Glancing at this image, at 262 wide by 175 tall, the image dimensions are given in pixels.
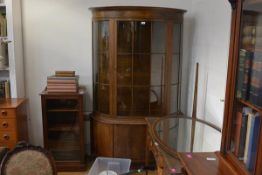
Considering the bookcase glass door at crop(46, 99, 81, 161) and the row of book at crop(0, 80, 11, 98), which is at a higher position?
the row of book at crop(0, 80, 11, 98)

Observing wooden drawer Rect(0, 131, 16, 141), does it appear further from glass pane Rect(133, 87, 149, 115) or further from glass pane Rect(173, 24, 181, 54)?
glass pane Rect(173, 24, 181, 54)

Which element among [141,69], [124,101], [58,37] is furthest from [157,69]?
[58,37]

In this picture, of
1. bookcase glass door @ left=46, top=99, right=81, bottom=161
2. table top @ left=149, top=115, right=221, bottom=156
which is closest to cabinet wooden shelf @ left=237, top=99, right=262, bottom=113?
table top @ left=149, top=115, right=221, bottom=156

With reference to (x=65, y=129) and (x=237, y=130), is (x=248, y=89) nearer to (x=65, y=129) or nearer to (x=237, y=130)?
(x=237, y=130)

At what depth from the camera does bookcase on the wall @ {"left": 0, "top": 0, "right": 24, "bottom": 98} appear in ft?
9.32

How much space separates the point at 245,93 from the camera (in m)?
1.15

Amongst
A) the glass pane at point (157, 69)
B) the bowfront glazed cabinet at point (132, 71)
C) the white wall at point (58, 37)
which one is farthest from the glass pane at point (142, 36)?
the white wall at point (58, 37)

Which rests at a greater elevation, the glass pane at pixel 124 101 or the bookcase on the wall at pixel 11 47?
the bookcase on the wall at pixel 11 47

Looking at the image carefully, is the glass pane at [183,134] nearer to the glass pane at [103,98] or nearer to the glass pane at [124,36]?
the glass pane at [103,98]

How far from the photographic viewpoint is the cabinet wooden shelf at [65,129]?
2.92 meters

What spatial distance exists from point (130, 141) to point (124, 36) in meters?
1.14

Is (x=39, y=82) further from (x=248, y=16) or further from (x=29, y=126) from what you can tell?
(x=248, y=16)

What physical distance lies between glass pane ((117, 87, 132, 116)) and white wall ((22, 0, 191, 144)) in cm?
59

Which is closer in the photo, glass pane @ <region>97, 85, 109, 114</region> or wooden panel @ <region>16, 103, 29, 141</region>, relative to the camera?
wooden panel @ <region>16, 103, 29, 141</region>
